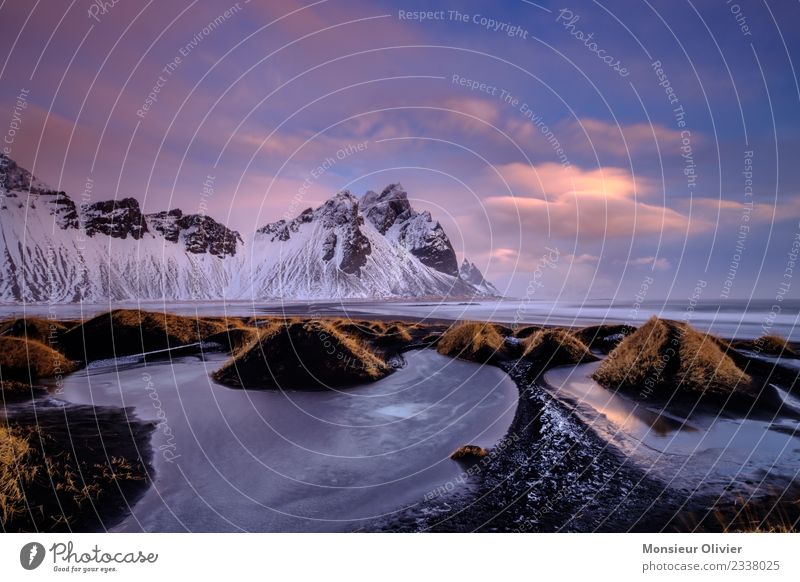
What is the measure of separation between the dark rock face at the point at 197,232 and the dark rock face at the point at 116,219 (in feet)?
Answer: 0.40

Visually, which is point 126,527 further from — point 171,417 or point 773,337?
point 773,337

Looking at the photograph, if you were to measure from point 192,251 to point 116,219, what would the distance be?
2.47ft

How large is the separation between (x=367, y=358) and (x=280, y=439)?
3.61ft

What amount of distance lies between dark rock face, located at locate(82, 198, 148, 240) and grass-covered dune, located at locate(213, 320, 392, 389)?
1.57 metres

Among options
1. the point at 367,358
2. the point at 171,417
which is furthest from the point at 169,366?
the point at 367,358

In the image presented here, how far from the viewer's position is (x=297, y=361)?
4195mm

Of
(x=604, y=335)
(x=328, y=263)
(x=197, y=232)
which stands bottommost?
(x=604, y=335)

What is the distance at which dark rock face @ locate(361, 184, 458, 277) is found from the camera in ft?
14.6

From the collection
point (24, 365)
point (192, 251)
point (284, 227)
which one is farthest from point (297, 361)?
point (24, 365)

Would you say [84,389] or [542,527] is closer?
[542,527]

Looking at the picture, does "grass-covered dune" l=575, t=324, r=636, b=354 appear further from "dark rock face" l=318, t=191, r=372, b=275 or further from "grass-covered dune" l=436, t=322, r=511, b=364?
"dark rock face" l=318, t=191, r=372, b=275

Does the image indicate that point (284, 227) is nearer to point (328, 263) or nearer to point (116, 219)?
point (328, 263)
